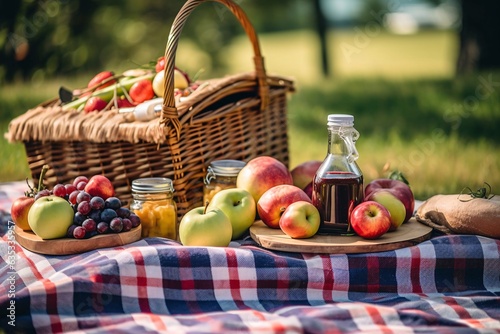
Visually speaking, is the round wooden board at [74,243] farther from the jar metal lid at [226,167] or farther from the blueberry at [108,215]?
the jar metal lid at [226,167]

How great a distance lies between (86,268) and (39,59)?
19.9 ft

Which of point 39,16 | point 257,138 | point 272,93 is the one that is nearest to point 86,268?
point 257,138

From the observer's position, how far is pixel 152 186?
268 centimetres

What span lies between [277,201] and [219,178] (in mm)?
416

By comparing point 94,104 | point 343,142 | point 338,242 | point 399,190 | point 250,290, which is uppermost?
point 94,104

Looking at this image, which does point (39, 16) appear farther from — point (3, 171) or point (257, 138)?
point (257, 138)

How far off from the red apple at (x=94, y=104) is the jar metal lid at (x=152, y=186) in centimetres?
75

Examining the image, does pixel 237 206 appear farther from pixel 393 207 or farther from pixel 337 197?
pixel 393 207

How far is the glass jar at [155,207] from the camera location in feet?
8.84

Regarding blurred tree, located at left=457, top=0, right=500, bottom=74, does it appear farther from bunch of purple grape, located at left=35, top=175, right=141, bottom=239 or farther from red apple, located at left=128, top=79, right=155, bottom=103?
bunch of purple grape, located at left=35, top=175, right=141, bottom=239

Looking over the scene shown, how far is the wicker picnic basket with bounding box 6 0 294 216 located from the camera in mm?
2875

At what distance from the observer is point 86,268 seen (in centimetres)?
232

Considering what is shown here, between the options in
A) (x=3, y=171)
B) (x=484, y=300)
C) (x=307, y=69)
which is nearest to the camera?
(x=484, y=300)

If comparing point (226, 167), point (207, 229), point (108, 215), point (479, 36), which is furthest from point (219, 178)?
point (479, 36)
